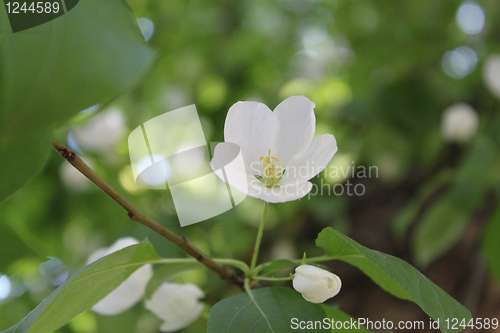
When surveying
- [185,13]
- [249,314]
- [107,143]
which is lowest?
[107,143]

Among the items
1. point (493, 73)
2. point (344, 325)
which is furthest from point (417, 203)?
point (344, 325)

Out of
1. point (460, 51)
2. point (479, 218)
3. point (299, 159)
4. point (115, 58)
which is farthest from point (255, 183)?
point (460, 51)

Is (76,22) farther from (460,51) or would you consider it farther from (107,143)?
(460,51)

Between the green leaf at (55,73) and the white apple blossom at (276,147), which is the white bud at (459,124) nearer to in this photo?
the white apple blossom at (276,147)

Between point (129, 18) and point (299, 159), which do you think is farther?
point (299, 159)

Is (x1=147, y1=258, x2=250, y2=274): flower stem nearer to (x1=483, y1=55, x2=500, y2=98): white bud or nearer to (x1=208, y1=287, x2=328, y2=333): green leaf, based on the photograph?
(x1=208, y1=287, x2=328, y2=333): green leaf

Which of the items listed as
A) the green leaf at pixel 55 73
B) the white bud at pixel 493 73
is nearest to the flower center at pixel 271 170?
the green leaf at pixel 55 73

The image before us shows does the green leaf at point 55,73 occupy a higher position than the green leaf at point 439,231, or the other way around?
the green leaf at point 55,73
